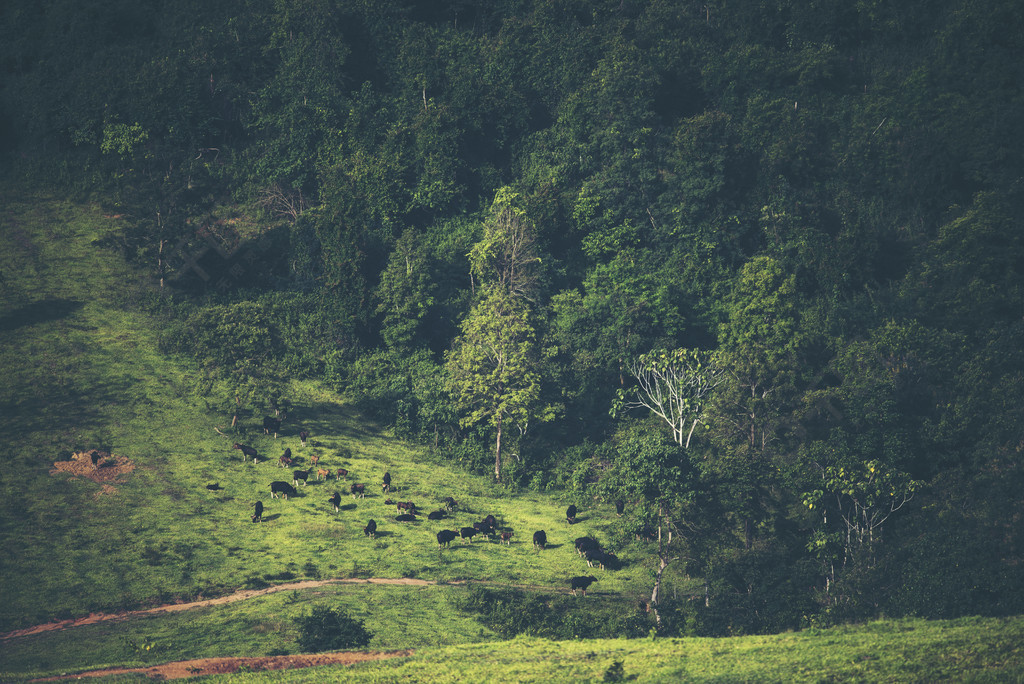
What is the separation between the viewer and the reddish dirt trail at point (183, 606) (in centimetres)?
4272

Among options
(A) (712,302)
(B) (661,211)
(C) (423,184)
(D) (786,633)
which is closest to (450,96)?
(C) (423,184)

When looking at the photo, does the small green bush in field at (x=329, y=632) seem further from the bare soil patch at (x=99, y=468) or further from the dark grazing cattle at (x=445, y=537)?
the bare soil patch at (x=99, y=468)

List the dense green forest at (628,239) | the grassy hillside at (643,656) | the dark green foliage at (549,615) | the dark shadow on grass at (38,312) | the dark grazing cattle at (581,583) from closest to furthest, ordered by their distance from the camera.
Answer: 1. the grassy hillside at (643,656)
2. the dark green foliage at (549,615)
3. the dark grazing cattle at (581,583)
4. the dense green forest at (628,239)
5. the dark shadow on grass at (38,312)

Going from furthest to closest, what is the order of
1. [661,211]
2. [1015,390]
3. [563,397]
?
[661,211] → [563,397] → [1015,390]

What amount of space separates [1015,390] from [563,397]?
22.4 m

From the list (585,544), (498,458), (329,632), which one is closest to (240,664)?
(329,632)

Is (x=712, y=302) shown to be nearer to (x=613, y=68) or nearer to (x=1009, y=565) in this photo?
(x=613, y=68)

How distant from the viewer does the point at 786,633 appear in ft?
140

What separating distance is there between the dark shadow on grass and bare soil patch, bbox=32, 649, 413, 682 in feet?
98.3

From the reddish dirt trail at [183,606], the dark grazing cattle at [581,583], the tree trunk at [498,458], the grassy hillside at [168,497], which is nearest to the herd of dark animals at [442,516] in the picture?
the dark grazing cattle at [581,583]

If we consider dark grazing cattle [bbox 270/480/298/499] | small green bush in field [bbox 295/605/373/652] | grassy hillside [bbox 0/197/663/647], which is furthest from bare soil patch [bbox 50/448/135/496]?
small green bush in field [bbox 295/605/373/652]

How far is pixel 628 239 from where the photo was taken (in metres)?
68.3

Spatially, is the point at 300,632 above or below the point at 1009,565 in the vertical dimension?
below

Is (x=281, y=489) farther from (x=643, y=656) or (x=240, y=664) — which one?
(x=643, y=656)
